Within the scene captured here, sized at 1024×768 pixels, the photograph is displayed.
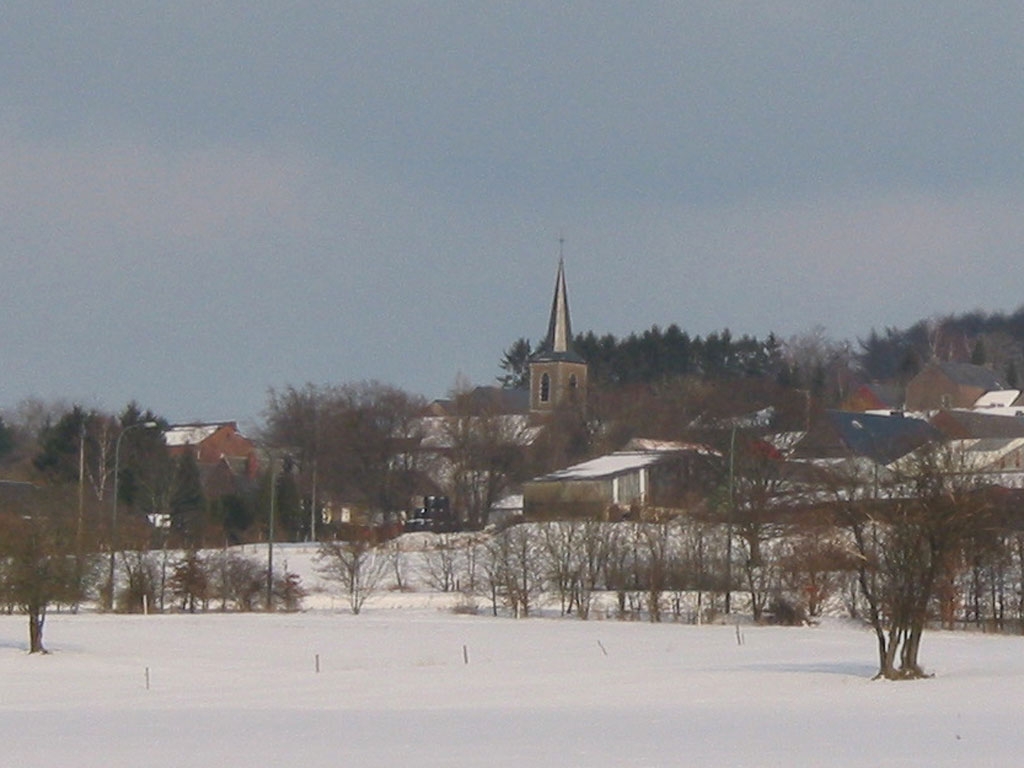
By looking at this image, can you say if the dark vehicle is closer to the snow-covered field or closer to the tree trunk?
the snow-covered field

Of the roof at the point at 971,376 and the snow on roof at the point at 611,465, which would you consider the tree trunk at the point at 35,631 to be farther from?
the roof at the point at 971,376

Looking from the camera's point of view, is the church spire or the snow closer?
the snow

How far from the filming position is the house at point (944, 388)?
169250 mm

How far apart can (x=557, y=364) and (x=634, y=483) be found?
165ft

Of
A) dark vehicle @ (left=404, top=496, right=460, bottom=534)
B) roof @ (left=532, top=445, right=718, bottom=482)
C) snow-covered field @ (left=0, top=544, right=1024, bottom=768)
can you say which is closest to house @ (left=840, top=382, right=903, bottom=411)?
roof @ (left=532, top=445, right=718, bottom=482)

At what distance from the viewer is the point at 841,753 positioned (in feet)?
75.9

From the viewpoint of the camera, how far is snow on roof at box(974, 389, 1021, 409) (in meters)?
171

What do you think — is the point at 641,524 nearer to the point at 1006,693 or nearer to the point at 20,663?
the point at 20,663

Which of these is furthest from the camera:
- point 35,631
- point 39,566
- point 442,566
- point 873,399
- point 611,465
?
point 873,399

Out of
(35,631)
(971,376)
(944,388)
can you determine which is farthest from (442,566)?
(971,376)

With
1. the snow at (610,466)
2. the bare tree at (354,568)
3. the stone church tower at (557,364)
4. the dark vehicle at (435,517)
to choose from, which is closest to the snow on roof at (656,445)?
the snow at (610,466)

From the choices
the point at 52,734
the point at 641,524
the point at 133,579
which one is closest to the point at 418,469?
the point at 641,524

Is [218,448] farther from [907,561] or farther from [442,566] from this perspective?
[907,561]

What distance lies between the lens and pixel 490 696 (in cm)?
3488
